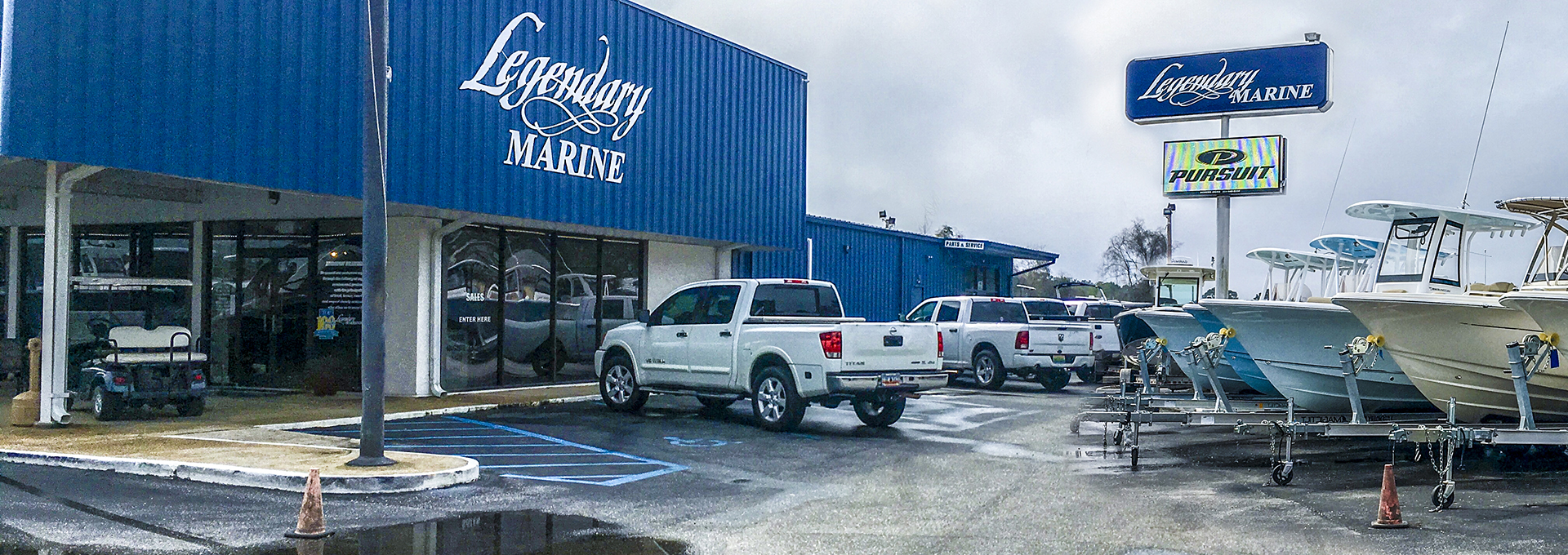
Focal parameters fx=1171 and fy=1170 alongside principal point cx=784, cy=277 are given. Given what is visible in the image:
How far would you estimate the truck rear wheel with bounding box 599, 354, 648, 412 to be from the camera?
15.3 meters

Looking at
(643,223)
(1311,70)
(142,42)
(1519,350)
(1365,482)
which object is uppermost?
(1311,70)

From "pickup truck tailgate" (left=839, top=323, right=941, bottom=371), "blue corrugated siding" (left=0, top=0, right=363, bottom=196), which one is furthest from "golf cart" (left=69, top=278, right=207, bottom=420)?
"pickup truck tailgate" (left=839, top=323, right=941, bottom=371)

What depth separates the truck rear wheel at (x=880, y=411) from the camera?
14102mm

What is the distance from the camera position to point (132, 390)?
13.1 meters

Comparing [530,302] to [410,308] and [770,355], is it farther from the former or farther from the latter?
[770,355]

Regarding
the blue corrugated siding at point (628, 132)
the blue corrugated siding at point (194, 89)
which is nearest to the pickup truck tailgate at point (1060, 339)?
the blue corrugated siding at point (628, 132)

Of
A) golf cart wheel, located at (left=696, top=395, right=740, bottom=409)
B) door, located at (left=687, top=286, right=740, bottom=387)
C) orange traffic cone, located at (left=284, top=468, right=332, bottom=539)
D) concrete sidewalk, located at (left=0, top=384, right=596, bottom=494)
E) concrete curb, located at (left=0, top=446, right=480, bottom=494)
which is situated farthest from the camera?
golf cart wheel, located at (left=696, top=395, right=740, bottom=409)

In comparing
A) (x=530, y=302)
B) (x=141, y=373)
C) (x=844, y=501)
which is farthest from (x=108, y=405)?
(x=844, y=501)

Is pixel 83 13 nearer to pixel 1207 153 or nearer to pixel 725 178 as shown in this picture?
pixel 725 178

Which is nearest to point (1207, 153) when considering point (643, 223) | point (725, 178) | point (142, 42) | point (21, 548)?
point (725, 178)

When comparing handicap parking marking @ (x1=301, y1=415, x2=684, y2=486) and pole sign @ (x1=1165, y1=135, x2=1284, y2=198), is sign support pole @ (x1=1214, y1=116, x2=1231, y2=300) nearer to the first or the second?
pole sign @ (x1=1165, y1=135, x2=1284, y2=198)

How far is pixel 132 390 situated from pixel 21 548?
276 inches

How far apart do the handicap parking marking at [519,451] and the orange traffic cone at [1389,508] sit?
5.55 metres

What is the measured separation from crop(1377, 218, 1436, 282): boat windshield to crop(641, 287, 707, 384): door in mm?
7853
